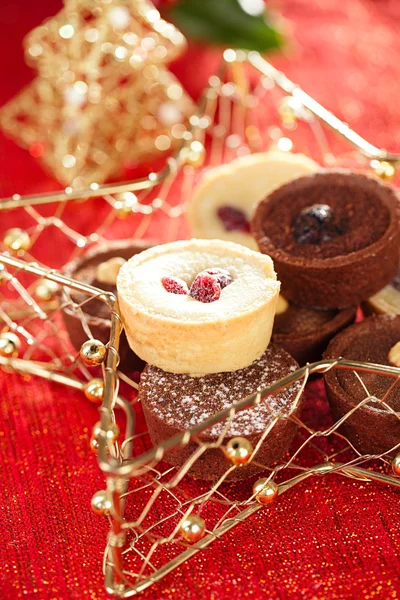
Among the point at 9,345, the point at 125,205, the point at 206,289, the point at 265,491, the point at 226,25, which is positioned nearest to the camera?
the point at 265,491

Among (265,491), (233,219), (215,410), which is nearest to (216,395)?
(215,410)

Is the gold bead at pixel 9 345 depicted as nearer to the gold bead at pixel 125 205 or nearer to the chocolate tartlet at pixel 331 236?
the gold bead at pixel 125 205

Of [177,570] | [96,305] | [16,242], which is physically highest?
[16,242]

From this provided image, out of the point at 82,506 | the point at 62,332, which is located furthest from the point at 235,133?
the point at 82,506

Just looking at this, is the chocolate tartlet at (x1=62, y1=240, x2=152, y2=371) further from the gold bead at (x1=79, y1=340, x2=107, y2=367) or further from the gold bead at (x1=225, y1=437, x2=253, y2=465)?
the gold bead at (x1=225, y1=437, x2=253, y2=465)

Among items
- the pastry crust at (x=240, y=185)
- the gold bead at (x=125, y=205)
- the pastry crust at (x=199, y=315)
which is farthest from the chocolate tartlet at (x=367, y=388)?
the gold bead at (x=125, y=205)

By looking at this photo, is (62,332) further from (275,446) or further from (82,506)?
(275,446)

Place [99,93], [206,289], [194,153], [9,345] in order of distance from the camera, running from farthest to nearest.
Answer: [99,93]
[194,153]
[9,345]
[206,289]

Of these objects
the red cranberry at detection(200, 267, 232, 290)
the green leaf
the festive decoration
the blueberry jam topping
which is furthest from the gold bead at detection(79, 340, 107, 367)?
the green leaf

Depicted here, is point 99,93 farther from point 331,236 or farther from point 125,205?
point 331,236
